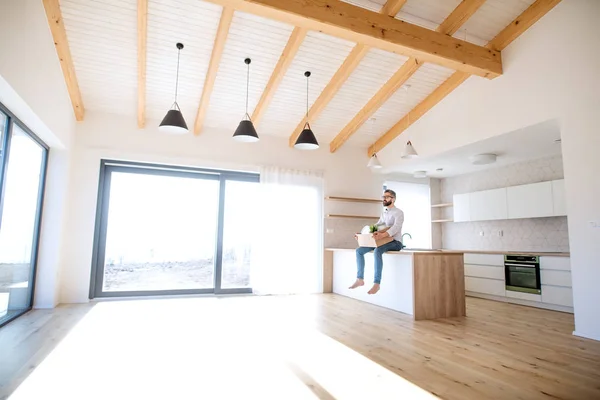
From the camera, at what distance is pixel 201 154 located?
5883 millimetres

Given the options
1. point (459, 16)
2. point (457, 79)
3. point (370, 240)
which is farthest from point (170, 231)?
Result: point (459, 16)

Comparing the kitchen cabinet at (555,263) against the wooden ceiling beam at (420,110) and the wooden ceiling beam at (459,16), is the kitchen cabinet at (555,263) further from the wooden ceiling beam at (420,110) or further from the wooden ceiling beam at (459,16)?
the wooden ceiling beam at (459,16)

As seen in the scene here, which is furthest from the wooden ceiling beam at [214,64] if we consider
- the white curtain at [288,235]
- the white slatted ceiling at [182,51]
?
the white curtain at [288,235]

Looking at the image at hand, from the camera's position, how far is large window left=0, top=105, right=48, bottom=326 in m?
3.51

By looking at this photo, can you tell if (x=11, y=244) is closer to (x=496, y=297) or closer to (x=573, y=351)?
(x=573, y=351)

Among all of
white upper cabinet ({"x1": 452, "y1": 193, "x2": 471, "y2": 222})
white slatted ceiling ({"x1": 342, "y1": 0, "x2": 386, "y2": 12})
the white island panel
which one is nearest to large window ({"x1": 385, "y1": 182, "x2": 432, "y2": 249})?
white upper cabinet ({"x1": 452, "y1": 193, "x2": 471, "y2": 222})

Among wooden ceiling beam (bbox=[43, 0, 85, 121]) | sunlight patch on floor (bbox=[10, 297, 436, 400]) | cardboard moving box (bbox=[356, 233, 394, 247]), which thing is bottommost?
sunlight patch on floor (bbox=[10, 297, 436, 400])

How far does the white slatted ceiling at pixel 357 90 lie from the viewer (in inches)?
195

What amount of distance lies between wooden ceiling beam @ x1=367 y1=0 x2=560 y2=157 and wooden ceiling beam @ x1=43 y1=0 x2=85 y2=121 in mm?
4832

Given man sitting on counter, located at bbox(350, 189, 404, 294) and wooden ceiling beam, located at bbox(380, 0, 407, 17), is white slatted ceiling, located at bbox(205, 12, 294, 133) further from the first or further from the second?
man sitting on counter, located at bbox(350, 189, 404, 294)

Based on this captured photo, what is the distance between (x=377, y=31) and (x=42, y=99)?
11.5 feet

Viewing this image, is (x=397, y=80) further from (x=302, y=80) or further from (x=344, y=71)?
(x=302, y=80)

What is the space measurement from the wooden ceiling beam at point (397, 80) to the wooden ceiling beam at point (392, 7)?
70 cm

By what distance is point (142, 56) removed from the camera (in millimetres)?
4285
